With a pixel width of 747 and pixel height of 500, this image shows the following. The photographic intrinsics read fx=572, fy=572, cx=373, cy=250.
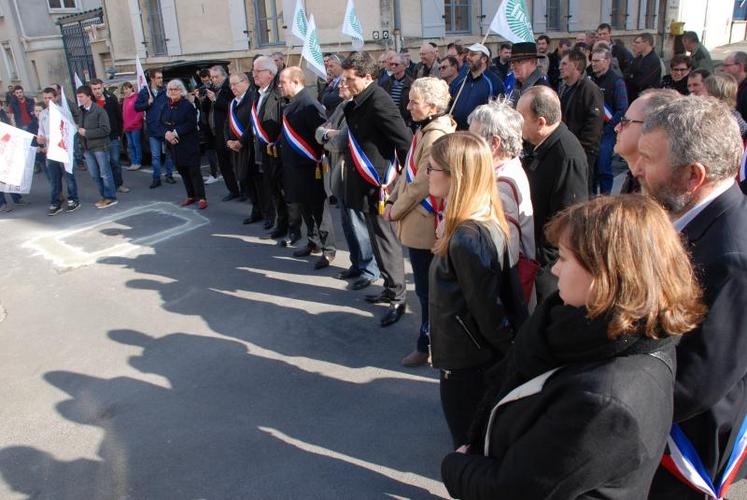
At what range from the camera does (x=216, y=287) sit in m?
5.59

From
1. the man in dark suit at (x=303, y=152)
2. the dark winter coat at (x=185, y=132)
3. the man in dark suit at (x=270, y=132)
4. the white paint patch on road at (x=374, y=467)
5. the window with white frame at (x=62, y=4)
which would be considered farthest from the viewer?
the window with white frame at (x=62, y=4)

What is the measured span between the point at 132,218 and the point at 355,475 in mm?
6229

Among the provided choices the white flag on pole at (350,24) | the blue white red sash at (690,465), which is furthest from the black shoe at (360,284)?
the white flag on pole at (350,24)

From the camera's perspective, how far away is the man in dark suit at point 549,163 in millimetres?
3277

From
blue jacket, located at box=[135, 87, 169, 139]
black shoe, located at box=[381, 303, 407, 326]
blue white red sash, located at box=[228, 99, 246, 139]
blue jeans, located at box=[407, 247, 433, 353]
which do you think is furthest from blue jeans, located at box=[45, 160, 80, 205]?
blue jeans, located at box=[407, 247, 433, 353]

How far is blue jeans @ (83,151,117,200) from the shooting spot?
28.1ft

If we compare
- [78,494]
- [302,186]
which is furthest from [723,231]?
[302,186]

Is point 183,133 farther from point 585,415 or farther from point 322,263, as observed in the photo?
point 585,415

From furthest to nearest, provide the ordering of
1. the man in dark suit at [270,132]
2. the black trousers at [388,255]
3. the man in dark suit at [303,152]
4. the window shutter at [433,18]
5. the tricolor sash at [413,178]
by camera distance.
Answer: the window shutter at [433,18] → the man in dark suit at [270,132] → the man in dark suit at [303,152] → the black trousers at [388,255] → the tricolor sash at [413,178]

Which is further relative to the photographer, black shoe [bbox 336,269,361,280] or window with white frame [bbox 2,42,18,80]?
window with white frame [bbox 2,42,18,80]

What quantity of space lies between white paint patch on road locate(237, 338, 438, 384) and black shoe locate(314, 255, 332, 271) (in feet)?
5.47

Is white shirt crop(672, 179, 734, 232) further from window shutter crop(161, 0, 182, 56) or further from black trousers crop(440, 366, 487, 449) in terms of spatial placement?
window shutter crop(161, 0, 182, 56)

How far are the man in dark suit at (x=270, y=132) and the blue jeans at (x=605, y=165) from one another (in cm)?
361

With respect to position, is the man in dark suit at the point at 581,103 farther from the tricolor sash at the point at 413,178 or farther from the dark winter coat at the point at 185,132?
the dark winter coat at the point at 185,132
